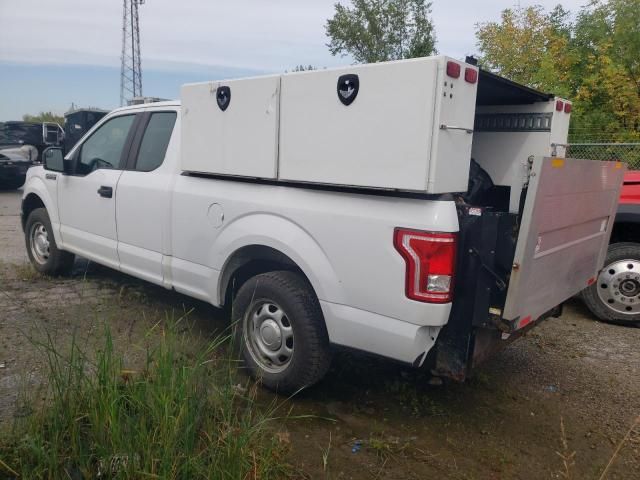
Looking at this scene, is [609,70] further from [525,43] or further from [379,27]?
[379,27]

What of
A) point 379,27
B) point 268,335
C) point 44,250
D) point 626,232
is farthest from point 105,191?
point 379,27

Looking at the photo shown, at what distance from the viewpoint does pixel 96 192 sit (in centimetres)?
493

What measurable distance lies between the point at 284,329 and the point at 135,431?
1.30 m

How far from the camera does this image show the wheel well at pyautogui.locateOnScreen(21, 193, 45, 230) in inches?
237

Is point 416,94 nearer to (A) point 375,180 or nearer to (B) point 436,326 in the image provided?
(A) point 375,180

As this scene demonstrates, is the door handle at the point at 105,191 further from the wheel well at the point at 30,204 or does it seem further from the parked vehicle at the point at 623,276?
the parked vehicle at the point at 623,276

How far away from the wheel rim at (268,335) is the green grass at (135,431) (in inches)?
34.1

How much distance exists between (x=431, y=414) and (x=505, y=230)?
1372mm

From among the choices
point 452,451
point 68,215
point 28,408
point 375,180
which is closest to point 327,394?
point 452,451

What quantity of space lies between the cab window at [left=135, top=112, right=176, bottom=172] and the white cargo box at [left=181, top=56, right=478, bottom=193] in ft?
2.79

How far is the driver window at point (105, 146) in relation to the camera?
16.1ft

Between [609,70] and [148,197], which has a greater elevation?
[609,70]

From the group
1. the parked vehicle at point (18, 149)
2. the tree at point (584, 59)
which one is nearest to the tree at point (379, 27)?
the tree at point (584, 59)

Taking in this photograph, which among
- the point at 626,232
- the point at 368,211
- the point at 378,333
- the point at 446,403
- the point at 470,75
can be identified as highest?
the point at 470,75
